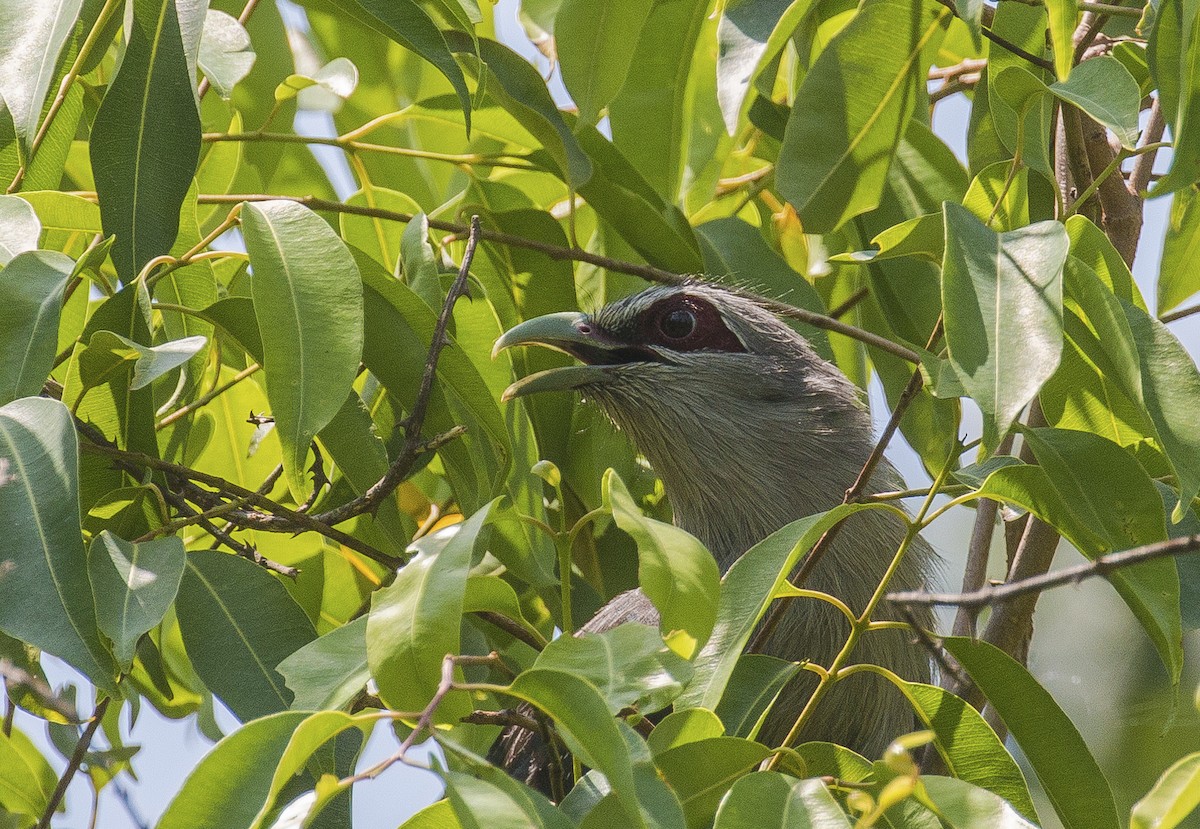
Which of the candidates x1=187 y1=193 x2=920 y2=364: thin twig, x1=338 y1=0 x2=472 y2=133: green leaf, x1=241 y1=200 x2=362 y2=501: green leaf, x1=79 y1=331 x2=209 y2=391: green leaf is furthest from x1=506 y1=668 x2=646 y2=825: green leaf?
x1=187 y1=193 x2=920 y2=364: thin twig

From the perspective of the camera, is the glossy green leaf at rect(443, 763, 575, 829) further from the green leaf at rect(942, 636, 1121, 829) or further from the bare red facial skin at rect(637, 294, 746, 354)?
the bare red facial skin at rect(637, 294, 746, 354)

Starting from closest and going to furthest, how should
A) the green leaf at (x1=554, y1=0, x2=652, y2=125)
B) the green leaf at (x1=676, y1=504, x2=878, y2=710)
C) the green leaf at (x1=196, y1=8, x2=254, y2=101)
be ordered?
the green leaf at (x1=676, y1=504, x2=878, y2=710) → the green leaf at (x1=196, y1=8, x2=254, y2=101) → the green leaf at (x1=554, y1=0, x2=652, y2=125)

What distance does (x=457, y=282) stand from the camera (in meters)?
2.59

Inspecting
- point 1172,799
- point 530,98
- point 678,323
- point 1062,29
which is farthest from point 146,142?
point 678,323

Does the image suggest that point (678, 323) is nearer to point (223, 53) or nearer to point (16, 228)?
point (223, 53)

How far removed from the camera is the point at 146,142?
243 cm

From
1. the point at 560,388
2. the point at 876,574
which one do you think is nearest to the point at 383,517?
the point at 560,388

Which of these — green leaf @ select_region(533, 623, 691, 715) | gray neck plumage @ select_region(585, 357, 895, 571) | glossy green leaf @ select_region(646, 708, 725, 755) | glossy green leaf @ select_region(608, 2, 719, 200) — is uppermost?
glossy green leaf @ select_region(608, 2, 719, 200)

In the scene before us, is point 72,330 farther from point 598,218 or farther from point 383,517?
point 598,218

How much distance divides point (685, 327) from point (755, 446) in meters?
0.41

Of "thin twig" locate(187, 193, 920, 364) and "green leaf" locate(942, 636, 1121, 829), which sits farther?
"thin twig" locate(187, 193, 920, 364)

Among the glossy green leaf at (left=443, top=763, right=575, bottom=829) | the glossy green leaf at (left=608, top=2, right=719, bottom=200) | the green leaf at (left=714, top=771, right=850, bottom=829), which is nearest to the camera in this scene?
the glossy green leaf at (left=443, top=763, right=575, bottom=829)

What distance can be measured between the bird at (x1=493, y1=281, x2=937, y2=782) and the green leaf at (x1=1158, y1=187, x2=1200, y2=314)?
103 cm

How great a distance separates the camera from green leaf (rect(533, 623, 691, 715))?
1.77 meters
